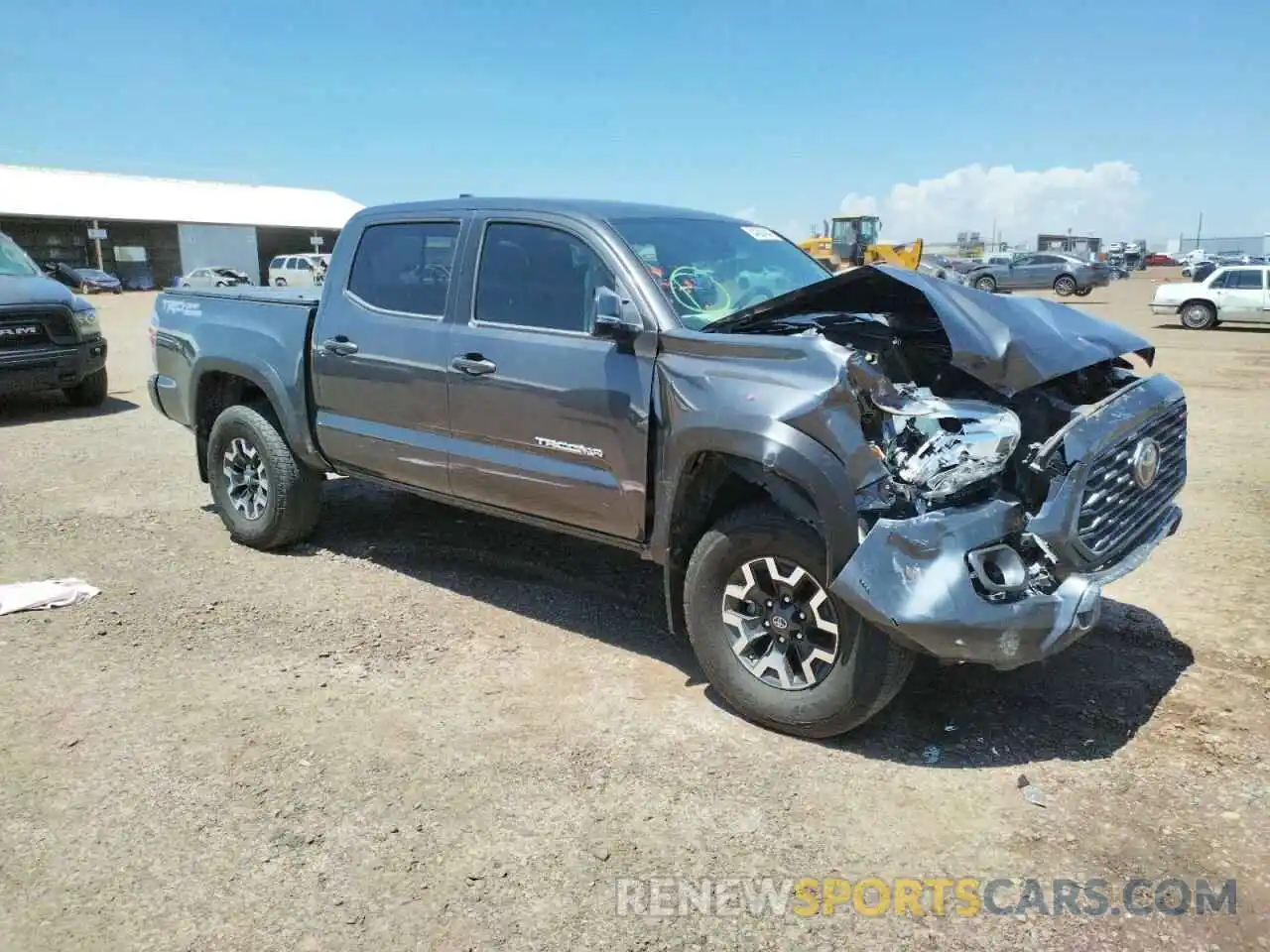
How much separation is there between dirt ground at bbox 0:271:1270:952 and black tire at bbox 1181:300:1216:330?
1962 centimetres

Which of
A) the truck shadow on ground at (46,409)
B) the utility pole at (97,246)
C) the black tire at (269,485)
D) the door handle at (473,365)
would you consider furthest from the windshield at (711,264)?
the utility pole at (97,246)

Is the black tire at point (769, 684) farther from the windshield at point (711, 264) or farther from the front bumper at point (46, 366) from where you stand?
the front bumper at point (46, 366)

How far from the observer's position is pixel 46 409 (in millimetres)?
10789

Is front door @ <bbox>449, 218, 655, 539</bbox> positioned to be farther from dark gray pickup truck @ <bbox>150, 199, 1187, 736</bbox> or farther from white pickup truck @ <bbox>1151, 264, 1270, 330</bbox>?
white pickup truck @ <bbox>1151, 264, 1270, 330</bbox>

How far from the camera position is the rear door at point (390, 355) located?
4.61 meters

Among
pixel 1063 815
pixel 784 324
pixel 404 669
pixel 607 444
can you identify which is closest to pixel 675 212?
pixel 784 324

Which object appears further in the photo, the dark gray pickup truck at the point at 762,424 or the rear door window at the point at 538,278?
the rear door window at the point at 538,278

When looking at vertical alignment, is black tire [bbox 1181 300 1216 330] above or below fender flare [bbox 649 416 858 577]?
below

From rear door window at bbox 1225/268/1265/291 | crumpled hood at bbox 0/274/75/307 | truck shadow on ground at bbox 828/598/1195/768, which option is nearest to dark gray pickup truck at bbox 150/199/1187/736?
truck shadow on ground at bbox 828/598/1195/768

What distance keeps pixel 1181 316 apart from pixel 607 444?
23262mm

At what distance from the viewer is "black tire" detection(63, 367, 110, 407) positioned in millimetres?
10617

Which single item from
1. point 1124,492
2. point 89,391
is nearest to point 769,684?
point 1124,492

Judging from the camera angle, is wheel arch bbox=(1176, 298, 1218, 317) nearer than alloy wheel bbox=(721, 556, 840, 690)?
No

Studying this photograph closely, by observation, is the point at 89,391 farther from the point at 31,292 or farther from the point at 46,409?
the point at 31,292
